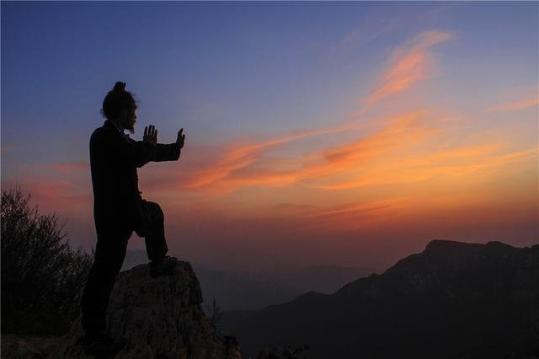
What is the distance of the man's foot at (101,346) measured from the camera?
5441 mm

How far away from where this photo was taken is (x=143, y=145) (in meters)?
5.34

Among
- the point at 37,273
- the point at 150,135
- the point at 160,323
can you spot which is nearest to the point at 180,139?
the point at 150,135

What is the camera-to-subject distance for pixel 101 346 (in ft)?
17.9

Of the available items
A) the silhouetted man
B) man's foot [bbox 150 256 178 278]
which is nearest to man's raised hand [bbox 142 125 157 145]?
the silhouetted man

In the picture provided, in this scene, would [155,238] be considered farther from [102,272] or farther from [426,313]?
[426,313]

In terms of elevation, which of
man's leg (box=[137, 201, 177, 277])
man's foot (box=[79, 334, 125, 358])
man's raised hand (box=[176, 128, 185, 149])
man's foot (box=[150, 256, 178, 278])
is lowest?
man's foot (box=[79, 334, 125, 358])

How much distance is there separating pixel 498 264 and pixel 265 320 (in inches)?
2524

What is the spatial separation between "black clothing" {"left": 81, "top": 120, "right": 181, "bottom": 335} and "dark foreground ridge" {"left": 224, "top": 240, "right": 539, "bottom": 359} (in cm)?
7403

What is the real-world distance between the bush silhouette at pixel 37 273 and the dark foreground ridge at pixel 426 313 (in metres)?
66.4

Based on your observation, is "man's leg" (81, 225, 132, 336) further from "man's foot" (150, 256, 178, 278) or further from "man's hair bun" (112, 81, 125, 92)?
"man's hair bun" (112, 81, 125, 92)

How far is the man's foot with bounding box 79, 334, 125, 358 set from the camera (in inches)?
214

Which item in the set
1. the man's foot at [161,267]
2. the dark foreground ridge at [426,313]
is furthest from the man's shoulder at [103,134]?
the dark foreground ridge at [426,313]

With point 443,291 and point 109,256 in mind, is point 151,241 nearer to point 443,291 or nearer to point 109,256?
point 109,256

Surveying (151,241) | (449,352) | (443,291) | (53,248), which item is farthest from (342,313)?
(151,241)
